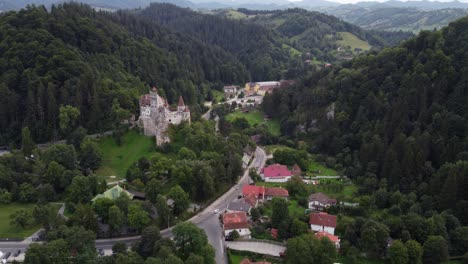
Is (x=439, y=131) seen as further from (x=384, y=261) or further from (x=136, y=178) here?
(x=136, y=178)

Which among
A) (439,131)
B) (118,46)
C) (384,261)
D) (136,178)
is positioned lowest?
(384,261)

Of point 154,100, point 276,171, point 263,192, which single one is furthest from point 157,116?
point 263,192

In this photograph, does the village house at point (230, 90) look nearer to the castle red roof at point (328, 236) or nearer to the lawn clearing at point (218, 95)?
the lawn clearing at point (218, 95)

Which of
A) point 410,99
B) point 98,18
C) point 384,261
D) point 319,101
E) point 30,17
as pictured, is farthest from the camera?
point 98,18

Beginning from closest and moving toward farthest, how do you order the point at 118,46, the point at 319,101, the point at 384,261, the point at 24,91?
the point at 384,261 → the point at 24,91 → the point at 319,101 → the point at 118,46

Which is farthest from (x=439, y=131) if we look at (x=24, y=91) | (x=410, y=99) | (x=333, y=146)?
(x=24, y=91)

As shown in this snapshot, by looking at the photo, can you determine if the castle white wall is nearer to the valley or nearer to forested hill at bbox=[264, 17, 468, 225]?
the valley

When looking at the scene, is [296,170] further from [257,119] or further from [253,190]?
[257,119]

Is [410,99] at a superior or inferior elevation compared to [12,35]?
inferior

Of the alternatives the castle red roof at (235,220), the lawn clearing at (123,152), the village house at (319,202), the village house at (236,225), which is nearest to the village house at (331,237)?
the village house at (236,225)
